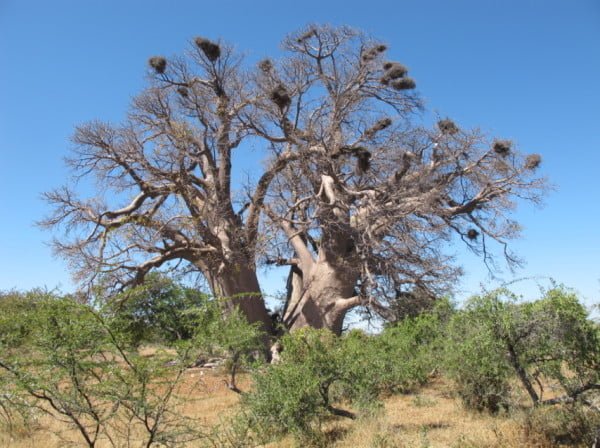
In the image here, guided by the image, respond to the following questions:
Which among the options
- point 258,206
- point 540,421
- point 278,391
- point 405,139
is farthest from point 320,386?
point 405,139

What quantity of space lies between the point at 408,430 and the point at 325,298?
22.1 ft

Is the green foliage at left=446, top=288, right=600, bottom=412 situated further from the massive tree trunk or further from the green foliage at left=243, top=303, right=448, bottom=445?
the massive tree trunk

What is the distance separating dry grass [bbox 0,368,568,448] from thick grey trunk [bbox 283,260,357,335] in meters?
4.31

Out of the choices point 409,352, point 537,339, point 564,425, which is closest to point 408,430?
point 564,425

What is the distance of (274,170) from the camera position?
13312mm

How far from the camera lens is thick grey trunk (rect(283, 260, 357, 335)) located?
41.1 ft

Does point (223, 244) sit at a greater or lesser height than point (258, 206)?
lesser

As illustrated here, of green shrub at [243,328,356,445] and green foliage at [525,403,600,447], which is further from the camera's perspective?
green shrub at [243,328,356,445]

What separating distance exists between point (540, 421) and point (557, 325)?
108 centimetres

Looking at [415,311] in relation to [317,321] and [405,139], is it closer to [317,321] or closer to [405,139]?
[317,321]

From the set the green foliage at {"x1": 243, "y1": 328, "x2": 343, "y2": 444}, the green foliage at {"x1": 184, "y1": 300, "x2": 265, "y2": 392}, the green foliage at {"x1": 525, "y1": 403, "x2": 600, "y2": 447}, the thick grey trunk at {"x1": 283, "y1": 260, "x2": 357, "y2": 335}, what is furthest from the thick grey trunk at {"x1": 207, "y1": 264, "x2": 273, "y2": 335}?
the green foliage at {"x1": 525, "y1": 403, "x2": 600, "y2": 447}

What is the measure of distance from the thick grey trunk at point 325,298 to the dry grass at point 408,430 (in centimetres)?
431

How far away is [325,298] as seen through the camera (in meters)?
12.7

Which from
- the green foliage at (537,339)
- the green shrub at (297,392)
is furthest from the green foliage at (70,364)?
the green foliage at (537,339)
